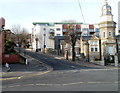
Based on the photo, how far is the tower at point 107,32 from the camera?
159ft

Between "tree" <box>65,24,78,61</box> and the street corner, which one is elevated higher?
"tree" <box>65,24,78,61</box>

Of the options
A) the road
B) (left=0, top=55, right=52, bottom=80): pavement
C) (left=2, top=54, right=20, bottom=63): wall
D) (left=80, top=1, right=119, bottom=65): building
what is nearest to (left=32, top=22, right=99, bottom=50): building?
(left=80, top=1, right=119, bottom=65): building

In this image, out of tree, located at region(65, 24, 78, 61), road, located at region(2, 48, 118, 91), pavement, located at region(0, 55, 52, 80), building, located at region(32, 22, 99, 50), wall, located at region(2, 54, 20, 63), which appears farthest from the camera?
building, located at region(32, 22, 99, 50)

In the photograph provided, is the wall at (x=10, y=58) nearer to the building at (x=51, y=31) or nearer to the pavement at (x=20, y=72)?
the pavement at (x=20, y=72)

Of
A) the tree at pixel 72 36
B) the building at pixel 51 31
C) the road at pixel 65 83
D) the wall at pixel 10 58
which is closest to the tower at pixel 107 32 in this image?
the tree at pixel 72 36

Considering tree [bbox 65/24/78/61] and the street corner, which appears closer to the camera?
the street corner

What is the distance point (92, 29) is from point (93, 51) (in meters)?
32.9

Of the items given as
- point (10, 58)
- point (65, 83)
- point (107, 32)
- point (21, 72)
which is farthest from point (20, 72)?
point (107, 32)

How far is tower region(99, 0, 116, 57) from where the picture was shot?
4841cm

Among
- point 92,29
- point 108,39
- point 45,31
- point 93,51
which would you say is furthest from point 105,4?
point 45,31

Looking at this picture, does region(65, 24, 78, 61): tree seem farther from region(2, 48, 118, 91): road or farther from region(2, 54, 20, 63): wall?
region(2, 48, 118, 91): road

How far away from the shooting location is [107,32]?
4950 centimetres

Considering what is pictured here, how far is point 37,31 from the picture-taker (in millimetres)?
82062

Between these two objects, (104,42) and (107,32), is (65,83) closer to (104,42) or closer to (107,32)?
(104,42)
